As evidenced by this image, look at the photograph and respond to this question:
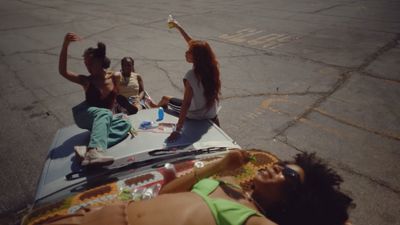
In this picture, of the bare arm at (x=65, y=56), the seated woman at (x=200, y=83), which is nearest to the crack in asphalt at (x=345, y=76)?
the seated woman at (x=200, y=83)

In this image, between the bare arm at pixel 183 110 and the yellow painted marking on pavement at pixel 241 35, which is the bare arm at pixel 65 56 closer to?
Answer: the bare arm at pixel 183 110

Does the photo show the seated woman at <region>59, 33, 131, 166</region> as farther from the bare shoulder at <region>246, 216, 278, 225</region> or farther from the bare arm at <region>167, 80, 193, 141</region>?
the bare shoulder at <region>246, 216, 278, 225</region>

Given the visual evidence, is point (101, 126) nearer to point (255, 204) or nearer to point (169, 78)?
point (255, 204)

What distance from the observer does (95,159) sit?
8.61 ft

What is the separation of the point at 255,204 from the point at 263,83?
5.01m

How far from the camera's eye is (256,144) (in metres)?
4.53

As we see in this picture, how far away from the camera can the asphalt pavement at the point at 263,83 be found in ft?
13.3

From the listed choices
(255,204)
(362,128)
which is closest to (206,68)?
(255,204)

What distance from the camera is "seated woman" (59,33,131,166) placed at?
279 centimetres

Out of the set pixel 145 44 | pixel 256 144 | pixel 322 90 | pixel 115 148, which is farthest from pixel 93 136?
pixel 145 44

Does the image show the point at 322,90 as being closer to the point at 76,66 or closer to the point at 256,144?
the point at 256,144

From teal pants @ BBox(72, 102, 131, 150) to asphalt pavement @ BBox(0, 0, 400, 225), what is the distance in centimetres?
113

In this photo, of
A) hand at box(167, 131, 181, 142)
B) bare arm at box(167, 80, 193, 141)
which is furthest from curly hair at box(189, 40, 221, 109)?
hand at box(167, 131, 181, 142)

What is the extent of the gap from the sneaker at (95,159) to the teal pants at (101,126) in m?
0.16
